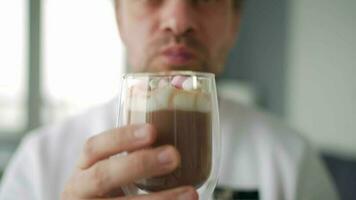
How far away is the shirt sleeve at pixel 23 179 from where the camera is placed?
0.98 meters

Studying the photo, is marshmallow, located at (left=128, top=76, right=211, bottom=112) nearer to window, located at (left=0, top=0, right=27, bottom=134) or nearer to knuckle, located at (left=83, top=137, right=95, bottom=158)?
knuckle, located at (left=83, top=137, right=95, bottom=158)

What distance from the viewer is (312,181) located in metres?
0.99

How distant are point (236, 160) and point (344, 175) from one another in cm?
103

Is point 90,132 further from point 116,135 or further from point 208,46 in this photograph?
point 116,135

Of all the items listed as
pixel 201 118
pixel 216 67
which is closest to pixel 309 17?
pixel 216 67

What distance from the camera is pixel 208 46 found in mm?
864

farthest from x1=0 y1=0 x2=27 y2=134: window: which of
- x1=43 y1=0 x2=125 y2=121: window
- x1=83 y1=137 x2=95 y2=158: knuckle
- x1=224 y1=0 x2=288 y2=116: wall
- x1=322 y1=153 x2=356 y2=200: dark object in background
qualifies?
x1=83 y1=137 x2=95 y2=158: knuckle

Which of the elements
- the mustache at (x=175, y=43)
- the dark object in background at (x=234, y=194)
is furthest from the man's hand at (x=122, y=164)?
the dark object in background at (x=234, y=194)

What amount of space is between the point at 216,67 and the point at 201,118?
1.35 ft

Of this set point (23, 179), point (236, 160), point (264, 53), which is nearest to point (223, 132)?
point (236, 160)

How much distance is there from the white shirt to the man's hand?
467 millimetres

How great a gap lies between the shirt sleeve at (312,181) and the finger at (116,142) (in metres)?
0.56

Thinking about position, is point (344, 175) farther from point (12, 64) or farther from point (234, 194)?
point (12, 64)

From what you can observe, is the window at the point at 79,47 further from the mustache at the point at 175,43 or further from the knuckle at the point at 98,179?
the knuckle at the point at 98,179
